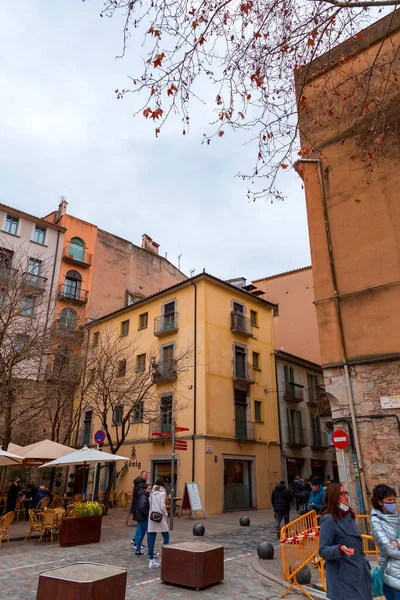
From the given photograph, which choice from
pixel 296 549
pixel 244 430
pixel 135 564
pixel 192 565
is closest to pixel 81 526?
pixel 135 564

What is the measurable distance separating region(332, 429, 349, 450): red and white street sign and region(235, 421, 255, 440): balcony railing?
13106 mm

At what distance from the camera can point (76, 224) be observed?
33219 millimetres

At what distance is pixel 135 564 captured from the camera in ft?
28.5

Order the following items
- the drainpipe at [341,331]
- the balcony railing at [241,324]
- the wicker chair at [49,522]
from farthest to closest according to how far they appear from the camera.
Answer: the balcony railing at [241,324], the wicker chair at [49,522], the drainpipe at [341,331]

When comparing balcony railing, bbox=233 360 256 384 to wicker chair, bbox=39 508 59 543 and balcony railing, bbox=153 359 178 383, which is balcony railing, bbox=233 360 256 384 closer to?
balcony railing, bbox=153 359 178 383

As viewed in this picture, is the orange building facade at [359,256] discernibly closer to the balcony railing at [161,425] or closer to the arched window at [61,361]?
the arched window at [61,361]

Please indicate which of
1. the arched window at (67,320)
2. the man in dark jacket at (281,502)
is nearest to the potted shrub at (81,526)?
the man in dark jacket at (281,502)

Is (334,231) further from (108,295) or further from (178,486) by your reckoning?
(108,295)

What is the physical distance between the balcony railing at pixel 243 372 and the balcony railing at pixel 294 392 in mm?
3398

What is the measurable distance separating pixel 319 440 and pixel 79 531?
71.9ft

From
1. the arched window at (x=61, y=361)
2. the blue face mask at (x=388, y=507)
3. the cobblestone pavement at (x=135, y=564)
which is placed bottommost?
the cobblestone pavement at (x=135, y=564)

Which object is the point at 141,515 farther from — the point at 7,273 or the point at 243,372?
the point at 243,372

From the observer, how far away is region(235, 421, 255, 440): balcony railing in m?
23.3

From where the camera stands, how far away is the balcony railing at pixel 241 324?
24.8 m
